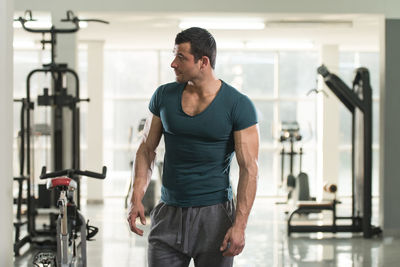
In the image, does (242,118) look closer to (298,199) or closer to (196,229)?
(196,229)

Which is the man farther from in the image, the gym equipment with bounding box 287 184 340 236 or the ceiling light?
the ceiling light

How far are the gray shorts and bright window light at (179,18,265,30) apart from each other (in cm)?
582

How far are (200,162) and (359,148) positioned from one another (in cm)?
552

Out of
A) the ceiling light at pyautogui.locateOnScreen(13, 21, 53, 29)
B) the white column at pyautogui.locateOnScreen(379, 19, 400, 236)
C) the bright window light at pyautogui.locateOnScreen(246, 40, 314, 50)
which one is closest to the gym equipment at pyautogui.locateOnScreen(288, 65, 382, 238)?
the white column at pyautogui.locateOnScreen(379, 19, 400, 236)

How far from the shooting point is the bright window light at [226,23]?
800cm

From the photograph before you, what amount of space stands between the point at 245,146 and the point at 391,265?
417 cm

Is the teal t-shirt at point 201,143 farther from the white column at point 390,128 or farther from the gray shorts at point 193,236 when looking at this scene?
the white column at point 390,128

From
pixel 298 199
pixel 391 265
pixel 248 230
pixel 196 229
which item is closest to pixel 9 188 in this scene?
pixel 196 229

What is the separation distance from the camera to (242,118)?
2.30m

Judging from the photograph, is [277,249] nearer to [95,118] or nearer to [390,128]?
[390,128]

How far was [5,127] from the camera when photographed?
10.2 feet

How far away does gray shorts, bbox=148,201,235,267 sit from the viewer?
2.35 m

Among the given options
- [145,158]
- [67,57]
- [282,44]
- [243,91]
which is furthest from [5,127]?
[243,91]

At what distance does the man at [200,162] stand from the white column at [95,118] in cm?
866
